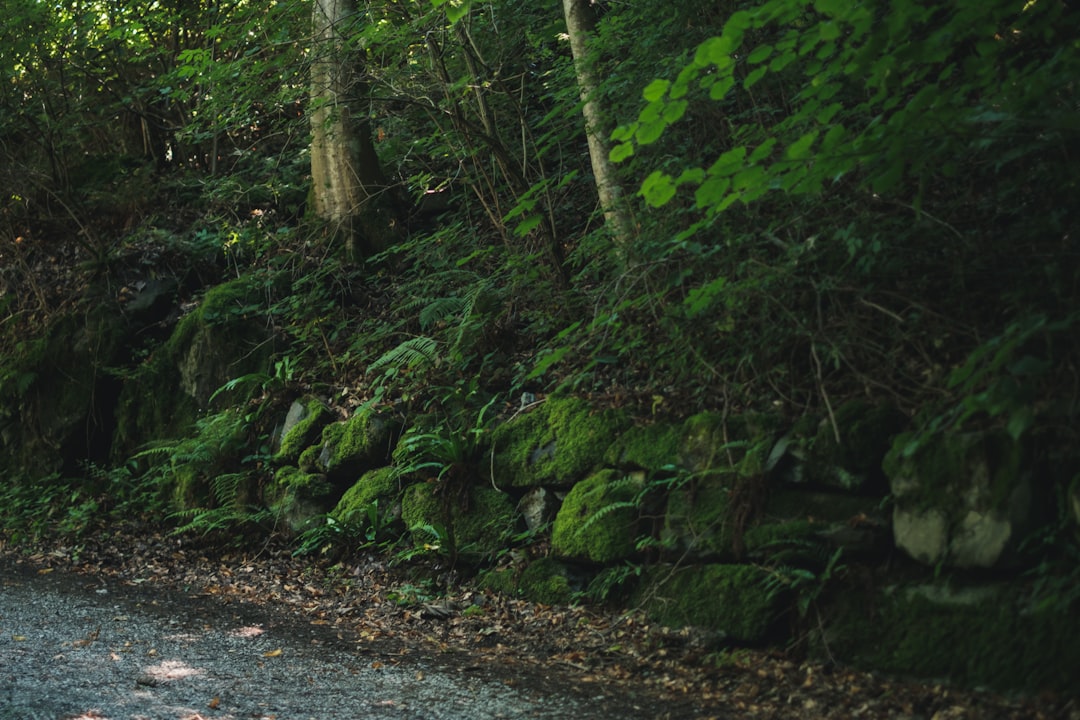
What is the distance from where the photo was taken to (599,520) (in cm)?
613

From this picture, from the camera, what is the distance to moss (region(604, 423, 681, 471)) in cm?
604

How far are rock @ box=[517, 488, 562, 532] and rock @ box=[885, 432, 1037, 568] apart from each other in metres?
2.58

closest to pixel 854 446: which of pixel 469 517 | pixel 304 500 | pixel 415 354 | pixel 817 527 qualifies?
pixel 817 527

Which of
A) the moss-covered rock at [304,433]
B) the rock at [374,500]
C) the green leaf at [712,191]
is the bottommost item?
the rock at [374,500]

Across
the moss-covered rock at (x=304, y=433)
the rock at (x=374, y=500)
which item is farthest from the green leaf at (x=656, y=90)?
the moss-covered rock at (x=304, y=433)

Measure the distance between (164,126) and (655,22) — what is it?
337 inches

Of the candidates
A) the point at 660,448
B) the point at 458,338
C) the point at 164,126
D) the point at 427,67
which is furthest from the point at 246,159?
the point at 660,448

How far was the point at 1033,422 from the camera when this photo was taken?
171 inches

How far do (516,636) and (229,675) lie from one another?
68.3 inches

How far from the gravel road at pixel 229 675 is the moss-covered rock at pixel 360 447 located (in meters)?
1.64

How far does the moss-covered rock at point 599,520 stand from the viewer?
6.00m

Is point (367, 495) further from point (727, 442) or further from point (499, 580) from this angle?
point (727, 442)

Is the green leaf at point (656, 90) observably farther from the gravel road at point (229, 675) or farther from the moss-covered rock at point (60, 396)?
the moss-covered rock at point (60, 396)

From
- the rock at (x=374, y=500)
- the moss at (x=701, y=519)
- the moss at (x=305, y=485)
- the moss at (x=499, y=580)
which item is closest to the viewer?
the moss at (x=701, y=519)
